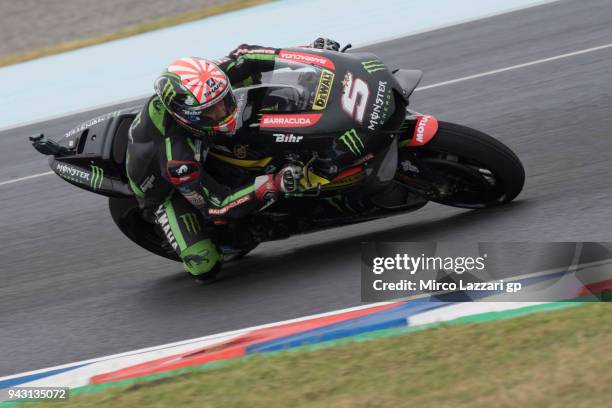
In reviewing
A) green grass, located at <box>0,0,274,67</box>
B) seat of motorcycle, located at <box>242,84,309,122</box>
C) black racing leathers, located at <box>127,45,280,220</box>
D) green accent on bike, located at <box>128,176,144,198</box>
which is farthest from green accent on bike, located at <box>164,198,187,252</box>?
green grass, located at <box>0,0,274,67</box>

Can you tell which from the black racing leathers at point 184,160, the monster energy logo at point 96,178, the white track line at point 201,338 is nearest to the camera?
the white track line at point 201,338

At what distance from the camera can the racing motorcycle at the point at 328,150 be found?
5.79 meters

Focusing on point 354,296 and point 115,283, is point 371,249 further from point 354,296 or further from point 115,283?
point 115,283

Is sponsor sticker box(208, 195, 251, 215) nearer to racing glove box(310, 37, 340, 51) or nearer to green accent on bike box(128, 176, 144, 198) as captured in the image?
green accent on bike box(128, 176, 144, 198)

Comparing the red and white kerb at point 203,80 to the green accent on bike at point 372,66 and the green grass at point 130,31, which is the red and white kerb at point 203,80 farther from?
the green grass at point 130,31

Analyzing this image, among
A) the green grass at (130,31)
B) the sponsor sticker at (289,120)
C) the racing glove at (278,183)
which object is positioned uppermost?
the sponsor sticker at (289,120)

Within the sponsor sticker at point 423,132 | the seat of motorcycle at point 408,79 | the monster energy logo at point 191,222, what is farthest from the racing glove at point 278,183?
the seat of motorcycle at point 408,79

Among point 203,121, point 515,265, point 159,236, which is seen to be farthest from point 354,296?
point 159,236

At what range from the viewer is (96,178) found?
6.59 meters

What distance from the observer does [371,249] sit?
252 inches

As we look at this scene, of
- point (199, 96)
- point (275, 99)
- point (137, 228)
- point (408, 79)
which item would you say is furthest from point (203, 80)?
point (137, 228)

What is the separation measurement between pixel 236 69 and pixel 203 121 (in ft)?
2.13

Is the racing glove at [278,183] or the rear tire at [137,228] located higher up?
the racing glove at [278,183]

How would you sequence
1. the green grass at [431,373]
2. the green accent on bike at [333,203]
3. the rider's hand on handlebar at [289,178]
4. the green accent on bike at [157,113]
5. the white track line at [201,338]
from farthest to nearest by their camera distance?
1. the green accent on bike at [333,203]
2. the green accent on bike at [157,113]
3. the rider's hand on handlebar at [289,178]
4. the white track line at [201,338]
5. the green grass at [431,373]
